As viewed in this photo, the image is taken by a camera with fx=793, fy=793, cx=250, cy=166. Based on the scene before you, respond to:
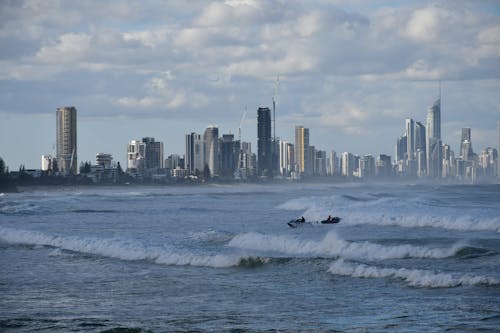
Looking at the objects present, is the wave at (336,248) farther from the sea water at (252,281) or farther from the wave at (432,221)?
the wave at (432,221)

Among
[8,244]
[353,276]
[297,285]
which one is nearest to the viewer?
[297,285]

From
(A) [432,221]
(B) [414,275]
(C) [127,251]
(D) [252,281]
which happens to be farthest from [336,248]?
(A) [432,221]

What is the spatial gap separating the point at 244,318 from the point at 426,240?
21.0m

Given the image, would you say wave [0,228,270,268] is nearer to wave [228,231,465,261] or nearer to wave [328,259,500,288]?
wave [228,231,465,261]

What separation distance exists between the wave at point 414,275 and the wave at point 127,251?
14.7 ft

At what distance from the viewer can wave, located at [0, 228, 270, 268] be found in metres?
31.8

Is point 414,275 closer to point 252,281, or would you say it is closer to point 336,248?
point 252,281

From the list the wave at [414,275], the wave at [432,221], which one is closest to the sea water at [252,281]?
the wave at [414,275]

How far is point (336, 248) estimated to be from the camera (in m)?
35.2

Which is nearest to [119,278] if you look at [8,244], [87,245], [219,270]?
[219,270]

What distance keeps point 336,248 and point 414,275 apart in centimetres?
990

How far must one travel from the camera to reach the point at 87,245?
129 feet

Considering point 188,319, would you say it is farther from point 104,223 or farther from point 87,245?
point 104,223

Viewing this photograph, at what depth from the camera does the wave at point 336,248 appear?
3247cm
